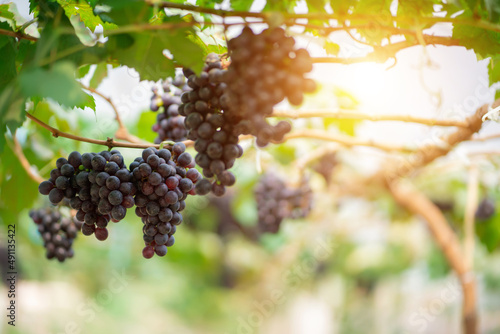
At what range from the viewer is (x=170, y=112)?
87cm

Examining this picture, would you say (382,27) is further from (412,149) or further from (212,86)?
(412,149)

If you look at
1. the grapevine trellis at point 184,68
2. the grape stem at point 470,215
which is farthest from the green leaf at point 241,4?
the grape stem at point 470,215

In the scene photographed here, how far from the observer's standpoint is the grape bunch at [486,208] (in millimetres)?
2014

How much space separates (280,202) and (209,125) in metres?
1.17

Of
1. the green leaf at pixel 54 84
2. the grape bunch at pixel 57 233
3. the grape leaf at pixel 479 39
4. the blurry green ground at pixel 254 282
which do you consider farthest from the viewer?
the blurry green ground at pixel 254 282

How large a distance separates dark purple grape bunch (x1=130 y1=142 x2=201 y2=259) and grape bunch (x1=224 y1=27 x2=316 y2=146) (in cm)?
18

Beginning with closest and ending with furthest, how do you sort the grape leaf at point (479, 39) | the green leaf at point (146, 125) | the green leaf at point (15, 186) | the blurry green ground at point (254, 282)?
1. the grape leaf at point (479, 39)
2. the green leaf at point (15, 186)
3. the green leaf at point (146, 125)
4. the blurry green ground at point (254, 282)

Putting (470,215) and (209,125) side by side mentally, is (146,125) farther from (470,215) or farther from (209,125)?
(470,215)

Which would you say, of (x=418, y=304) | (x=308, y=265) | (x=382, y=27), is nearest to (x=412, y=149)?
(x=382, y=27)

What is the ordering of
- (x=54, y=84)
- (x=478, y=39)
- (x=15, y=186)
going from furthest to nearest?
1. (x=15, y=186)
2. (x=478, y=39)
3. (x=54, y=84)

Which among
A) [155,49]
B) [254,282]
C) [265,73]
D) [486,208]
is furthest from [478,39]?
[254,282]

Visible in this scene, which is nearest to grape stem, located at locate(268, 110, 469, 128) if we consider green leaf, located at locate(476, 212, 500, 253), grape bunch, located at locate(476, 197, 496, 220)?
grape bunch, located at locate(476, 197, 496, 220)

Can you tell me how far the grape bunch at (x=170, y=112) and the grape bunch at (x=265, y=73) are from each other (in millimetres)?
363

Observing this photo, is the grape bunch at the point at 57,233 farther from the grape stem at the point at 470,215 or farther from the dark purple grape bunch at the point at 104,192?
the grape stem at the point at 470,215
